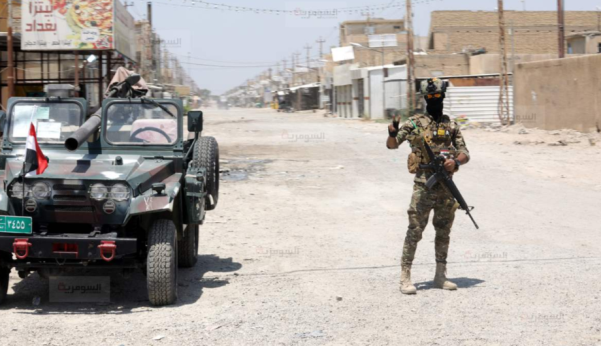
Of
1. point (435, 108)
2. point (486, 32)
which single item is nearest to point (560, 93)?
point (435, 108)

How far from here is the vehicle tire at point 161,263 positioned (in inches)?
244

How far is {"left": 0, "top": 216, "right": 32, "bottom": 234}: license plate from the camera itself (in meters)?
6.04

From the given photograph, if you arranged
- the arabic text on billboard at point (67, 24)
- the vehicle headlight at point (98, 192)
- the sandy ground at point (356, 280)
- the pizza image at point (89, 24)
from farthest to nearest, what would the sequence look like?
the pizza image at point (89, 24)
the arabic text on billboard at point (67, 24)
the vehicle headlight at point (98, 192)
the sandy ground at point (356, 280)

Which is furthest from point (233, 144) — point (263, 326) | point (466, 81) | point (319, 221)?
point (263, 326)

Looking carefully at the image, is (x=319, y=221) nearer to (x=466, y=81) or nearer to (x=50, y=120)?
(x=50, y=120)

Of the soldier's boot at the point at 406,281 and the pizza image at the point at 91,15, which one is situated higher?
the pizza image at the point at 91,15

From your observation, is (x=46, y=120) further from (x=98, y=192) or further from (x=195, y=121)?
(x=98, y=192)

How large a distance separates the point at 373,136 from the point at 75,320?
22727mm

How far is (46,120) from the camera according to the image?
24.9 ft

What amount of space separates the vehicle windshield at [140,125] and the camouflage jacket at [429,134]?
228 centimetres

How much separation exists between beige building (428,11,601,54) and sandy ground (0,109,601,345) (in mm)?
43615

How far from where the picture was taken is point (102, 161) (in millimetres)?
6727

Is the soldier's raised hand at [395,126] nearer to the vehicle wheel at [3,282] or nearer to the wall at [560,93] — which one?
the vehicle wheel at [3,282]

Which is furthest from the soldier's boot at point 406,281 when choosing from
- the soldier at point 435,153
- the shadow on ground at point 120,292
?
the shadow on ground at point 120,292
